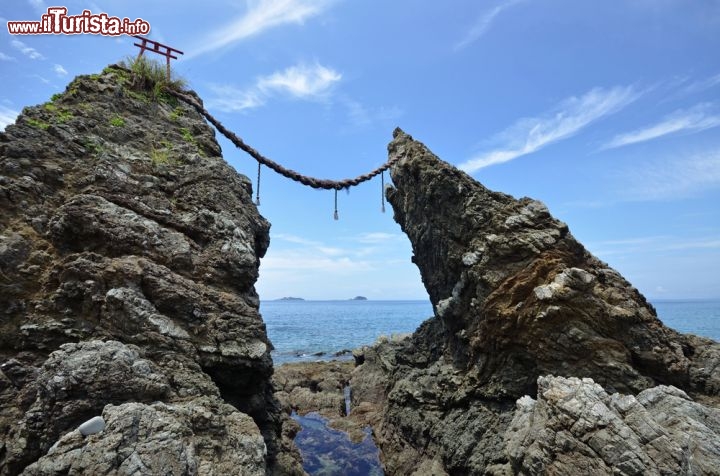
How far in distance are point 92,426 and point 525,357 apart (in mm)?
13069

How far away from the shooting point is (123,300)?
802cm

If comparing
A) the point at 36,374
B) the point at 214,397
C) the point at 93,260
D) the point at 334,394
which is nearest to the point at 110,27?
the point at 93,260

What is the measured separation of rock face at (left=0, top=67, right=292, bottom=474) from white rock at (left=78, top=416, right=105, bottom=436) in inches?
3.9

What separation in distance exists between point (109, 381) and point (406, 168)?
53.3 feet

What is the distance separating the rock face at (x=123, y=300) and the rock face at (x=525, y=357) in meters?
7.07

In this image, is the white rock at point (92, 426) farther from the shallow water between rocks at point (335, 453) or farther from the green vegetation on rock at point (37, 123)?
the shallow water between rocks at point (335, 453)

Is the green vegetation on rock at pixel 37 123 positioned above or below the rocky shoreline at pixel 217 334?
above

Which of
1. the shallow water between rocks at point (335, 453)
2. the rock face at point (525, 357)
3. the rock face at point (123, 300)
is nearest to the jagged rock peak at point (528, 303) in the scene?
the rock face at point (525, 357)

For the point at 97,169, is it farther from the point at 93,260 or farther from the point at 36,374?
the point at 36,374

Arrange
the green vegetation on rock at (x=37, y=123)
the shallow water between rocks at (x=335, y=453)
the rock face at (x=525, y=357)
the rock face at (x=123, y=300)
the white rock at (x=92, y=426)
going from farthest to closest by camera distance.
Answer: the shallow water between rocks at (x=335, y=453) < the green vegetation on rock at (x=37, y=123) < the rock face at (x=525, y=357) < the rock face at (x=123, y=300) < the white rock at (x=92, y=426)

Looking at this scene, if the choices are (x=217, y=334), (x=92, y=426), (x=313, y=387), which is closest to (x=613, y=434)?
(x=217, y=334)

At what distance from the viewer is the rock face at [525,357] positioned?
363 inches

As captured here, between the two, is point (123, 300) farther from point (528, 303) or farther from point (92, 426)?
point (528, 303)

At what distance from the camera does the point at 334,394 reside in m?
25.7
